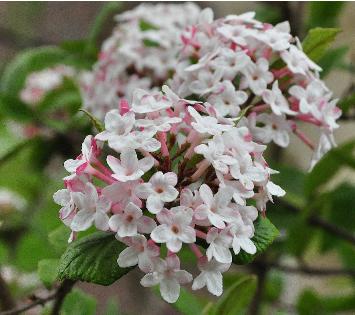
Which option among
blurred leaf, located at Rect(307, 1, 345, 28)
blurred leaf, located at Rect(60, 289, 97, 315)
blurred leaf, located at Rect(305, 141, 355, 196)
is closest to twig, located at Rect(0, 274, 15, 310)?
blurred leaf, located at Rect(60, 289, 97, 315)

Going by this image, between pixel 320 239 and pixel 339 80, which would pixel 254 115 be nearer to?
pixel 320 239

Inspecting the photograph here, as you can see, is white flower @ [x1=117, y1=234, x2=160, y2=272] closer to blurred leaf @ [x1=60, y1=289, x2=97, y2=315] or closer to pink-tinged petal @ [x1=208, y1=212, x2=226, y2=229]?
pink-tinged petal @ [x1=208, y1=212, x2=226, y2=229]

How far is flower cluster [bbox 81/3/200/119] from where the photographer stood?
3.25ft

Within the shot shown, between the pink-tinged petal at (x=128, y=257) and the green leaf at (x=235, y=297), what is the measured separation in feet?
0.61

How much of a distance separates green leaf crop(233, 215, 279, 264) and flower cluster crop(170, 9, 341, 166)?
0.13m

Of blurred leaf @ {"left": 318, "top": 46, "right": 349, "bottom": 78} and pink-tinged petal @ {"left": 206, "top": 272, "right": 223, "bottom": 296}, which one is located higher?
pink-tinged petal @ {"left": 206, "top": 272, "right": 223, "bottom": 296}

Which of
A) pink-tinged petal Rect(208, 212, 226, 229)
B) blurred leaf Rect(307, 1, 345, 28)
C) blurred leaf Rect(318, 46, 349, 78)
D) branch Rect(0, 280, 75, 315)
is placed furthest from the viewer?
blurred leaf Rect(307, 1, 345, 28)

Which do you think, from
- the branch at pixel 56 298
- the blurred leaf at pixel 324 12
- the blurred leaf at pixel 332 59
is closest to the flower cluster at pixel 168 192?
the branch at pixel 56 298

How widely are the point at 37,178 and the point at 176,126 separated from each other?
85 cm

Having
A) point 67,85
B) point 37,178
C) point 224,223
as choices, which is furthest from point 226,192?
point 37,178

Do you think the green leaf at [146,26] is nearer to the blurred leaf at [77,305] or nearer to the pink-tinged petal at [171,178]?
the blurred leaf at [77,305]

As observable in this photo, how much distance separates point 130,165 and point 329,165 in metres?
0.64

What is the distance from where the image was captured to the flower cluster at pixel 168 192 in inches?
21.5

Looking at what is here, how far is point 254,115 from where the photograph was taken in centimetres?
73
